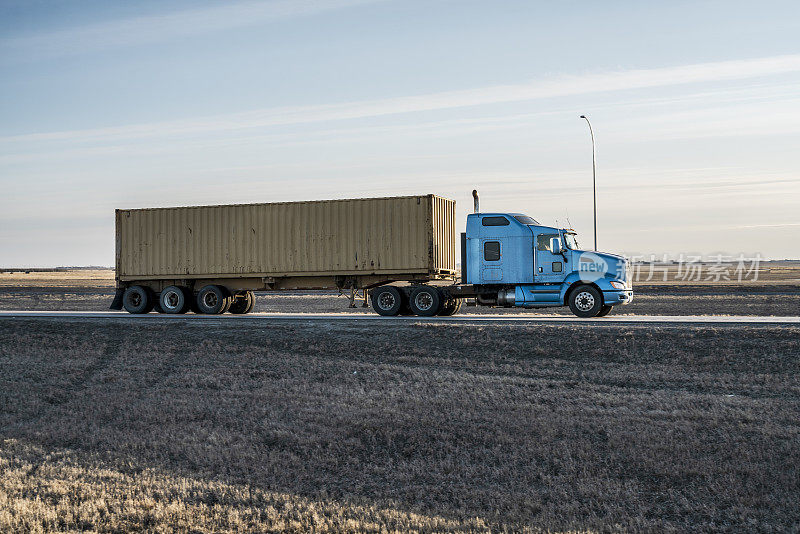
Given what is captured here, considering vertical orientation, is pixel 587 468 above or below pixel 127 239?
→ below

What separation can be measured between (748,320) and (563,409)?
10.8 m

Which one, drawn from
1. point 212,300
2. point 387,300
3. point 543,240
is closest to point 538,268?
point 543,240

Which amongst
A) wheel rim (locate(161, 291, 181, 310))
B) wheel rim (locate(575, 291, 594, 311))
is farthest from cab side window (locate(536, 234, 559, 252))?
wheel rim (locate(161, 291, 181, 310))

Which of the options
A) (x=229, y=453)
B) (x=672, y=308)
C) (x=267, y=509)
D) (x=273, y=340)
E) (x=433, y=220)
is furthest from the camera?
(x=672, y=308)

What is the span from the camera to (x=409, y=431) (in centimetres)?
1257

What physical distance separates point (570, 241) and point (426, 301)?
491cm

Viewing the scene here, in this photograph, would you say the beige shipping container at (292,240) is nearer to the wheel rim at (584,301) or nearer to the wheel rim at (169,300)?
the wheel rim at (169,300)

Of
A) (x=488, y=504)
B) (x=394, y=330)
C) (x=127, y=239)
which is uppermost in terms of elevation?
(x=127, y=239)

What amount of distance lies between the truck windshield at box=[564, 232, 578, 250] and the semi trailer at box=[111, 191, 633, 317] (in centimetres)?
5

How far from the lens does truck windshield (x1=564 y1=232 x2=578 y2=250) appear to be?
23798mm

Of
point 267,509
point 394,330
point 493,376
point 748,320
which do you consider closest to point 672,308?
point 748,320

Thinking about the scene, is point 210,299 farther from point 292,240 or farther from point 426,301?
point 426,301

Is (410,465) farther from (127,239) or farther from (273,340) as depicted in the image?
(127,239)

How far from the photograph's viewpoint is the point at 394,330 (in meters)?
21.1
